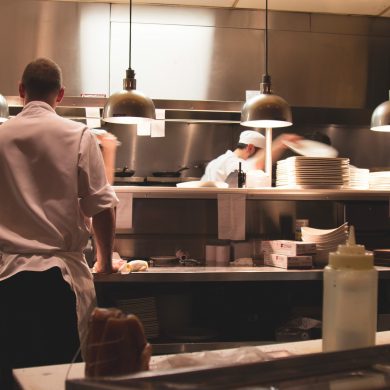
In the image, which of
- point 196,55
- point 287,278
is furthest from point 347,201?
point 196,55

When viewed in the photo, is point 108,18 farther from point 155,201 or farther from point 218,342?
point 218,342

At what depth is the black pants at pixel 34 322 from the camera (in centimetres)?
203

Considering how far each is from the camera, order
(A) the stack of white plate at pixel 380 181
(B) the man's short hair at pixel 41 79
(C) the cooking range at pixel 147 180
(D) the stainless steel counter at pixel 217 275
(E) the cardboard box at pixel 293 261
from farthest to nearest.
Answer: (C) the cooking range at pixel 147 180, (A) the stack of white plate at pixel 380 181, (E) the cardboard box at pixel 293 261, (D) the stainless steel counter at pixel 217 275, (B) the man's short hair at pixel 41 79

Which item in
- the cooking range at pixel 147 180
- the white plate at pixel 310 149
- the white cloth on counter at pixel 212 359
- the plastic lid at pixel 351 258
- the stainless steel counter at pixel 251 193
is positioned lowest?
the white cloth on counter at pixel 212 359

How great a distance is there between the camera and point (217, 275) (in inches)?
123

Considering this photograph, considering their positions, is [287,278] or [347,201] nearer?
[287,278]

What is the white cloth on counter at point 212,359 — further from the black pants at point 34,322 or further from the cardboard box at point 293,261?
the cardboard box at point 293,261

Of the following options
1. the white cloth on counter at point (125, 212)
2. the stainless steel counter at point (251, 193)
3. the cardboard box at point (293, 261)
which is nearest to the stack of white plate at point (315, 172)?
the stainless steel counter at point (251, 193)

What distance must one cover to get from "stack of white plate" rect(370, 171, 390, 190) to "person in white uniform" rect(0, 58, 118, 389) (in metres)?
2.40

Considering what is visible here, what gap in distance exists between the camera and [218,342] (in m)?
3.23

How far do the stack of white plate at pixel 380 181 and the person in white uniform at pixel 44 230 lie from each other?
2.40 metres

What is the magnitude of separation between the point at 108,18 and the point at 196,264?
241 centimetres

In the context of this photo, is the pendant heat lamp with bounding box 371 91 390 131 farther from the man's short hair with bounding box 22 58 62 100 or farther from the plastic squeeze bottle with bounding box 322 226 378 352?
the plastic squeeze bottle with bounding box 322 226 378 352

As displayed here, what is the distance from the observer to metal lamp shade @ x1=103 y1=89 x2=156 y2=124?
3164 millimetres
